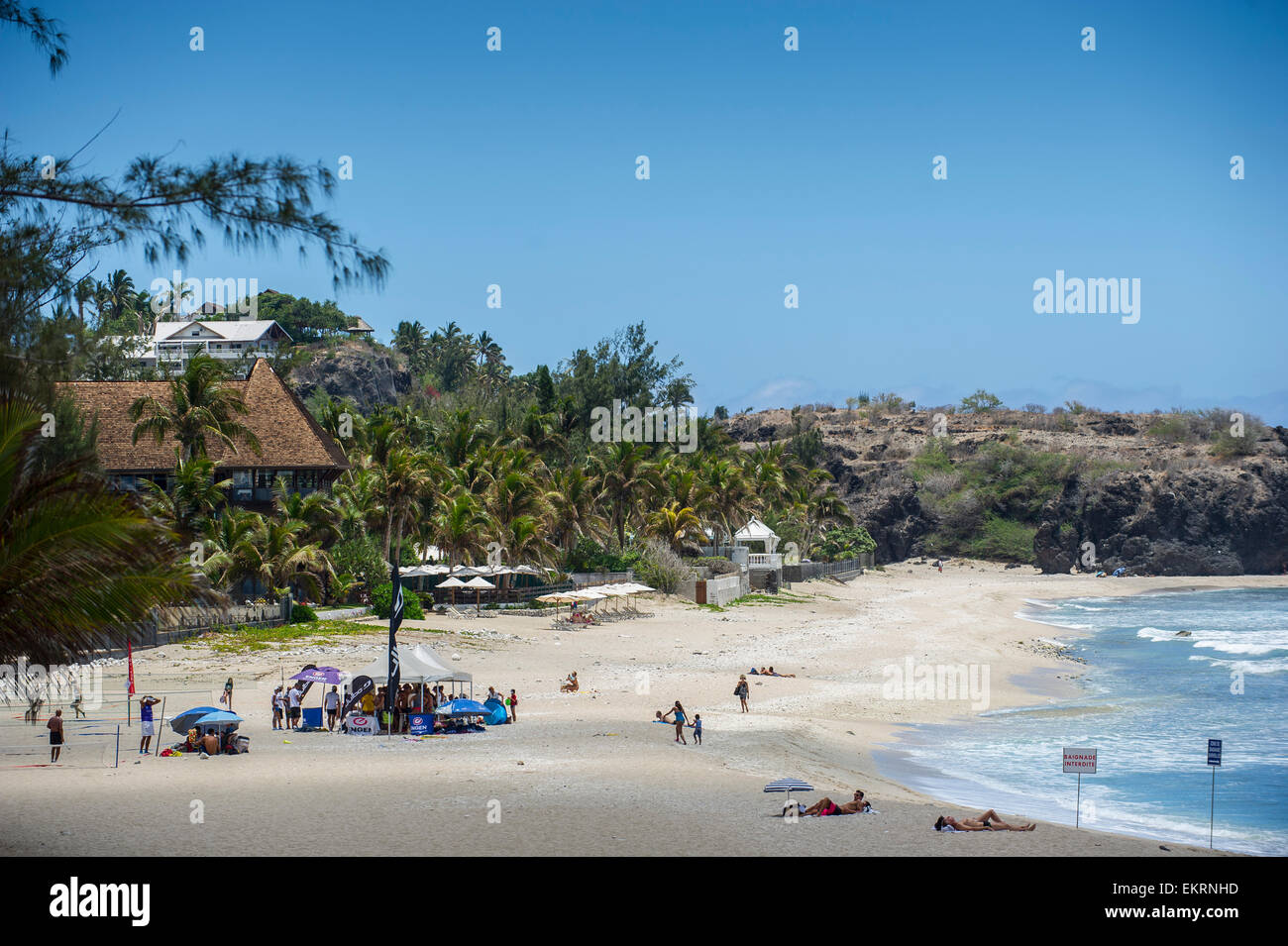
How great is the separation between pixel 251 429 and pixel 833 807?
36.8 metres

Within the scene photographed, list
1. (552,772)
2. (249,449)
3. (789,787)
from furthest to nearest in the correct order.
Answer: (249,449), (552,772), (789,787)

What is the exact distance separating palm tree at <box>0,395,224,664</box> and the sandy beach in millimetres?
4031

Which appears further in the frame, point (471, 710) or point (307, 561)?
point (307, 561)

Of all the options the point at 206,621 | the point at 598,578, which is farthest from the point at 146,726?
the point at 598,578

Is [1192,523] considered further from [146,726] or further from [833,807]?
[146,726]

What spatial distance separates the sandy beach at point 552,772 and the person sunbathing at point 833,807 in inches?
12.7

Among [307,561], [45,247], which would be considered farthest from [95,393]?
[45,247]

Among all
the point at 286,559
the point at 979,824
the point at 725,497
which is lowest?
the point at 979,824

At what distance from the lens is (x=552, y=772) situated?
61.4 feet

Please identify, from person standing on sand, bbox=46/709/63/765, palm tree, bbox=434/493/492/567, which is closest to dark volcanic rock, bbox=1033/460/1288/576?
palm tree, bbox=434/493/492/567
